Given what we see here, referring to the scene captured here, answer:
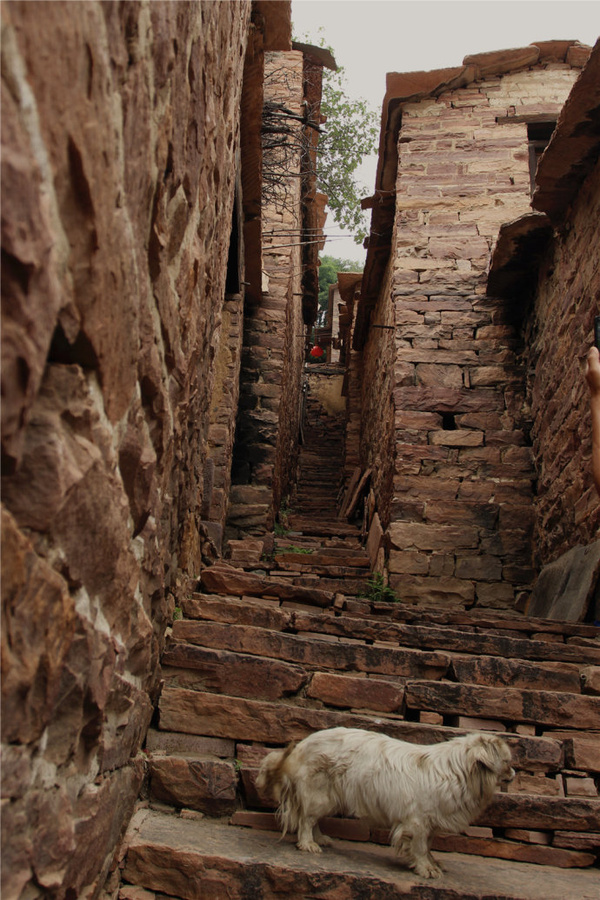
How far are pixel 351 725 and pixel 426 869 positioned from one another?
675mm

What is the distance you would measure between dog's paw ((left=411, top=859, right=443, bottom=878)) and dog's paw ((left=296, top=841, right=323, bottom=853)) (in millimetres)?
292

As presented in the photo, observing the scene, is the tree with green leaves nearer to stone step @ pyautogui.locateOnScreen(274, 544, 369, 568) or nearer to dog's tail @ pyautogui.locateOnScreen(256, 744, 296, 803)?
stone step @ pyautogui.locateOnScreen(274, 544, 369, 568)

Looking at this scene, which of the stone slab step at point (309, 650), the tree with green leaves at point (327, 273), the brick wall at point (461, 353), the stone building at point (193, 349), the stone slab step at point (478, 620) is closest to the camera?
the stone building at point (193, 349)

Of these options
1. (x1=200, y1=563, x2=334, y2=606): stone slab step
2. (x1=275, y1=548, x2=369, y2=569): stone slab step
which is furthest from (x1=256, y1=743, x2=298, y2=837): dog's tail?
(x1=275, y1=548, x2=369, y2=569): stone slab step

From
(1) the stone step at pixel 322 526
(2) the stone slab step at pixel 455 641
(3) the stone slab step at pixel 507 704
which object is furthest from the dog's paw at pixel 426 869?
(1) the stone step at pixel 322 526

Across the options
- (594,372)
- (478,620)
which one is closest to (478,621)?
(478,620)

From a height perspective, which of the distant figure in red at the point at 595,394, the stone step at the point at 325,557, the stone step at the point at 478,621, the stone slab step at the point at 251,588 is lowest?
→ the stone step at the point at 325,557

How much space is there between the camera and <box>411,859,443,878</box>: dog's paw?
198 centimetres

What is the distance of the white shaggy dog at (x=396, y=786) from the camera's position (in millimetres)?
2035

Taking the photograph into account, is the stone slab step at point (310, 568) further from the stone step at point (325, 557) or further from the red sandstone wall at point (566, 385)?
the red sandstone wall at point (566, 385)

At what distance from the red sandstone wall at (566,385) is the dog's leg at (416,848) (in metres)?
2.70

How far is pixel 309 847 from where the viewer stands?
2.08m

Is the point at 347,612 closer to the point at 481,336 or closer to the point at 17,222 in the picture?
the point at 481,336

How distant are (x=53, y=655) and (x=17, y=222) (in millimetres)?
716
